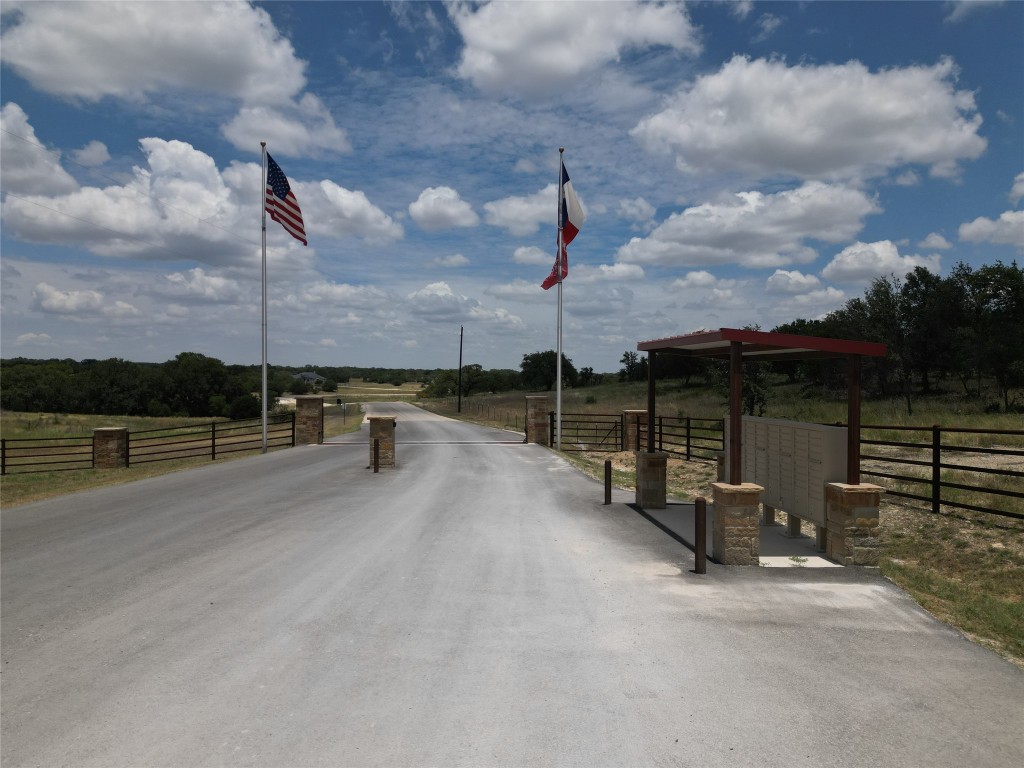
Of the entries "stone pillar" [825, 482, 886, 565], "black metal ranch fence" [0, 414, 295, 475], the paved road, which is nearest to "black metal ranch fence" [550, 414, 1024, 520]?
"stone pillar" [825, 482, 886, 565]

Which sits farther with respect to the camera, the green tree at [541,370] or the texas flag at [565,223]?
the green tree at [541,370]

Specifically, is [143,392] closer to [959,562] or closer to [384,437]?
[384,437]

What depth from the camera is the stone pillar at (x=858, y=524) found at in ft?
27.0

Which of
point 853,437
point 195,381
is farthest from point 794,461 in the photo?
point 195,381

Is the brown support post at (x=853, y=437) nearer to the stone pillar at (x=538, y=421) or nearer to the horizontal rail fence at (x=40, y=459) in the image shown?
the stone pillar at (x=538, y=421)

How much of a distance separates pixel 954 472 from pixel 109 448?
23.9 m

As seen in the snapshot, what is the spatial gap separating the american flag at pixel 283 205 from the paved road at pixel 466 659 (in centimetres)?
1547

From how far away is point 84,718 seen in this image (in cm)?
448

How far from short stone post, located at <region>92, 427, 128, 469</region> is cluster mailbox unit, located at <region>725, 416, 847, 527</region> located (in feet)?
64.8

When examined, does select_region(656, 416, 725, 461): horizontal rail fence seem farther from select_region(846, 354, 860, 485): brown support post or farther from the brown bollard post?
the brown bollard post

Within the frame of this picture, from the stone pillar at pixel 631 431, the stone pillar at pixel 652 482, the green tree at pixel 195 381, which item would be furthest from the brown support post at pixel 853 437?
the green tree at pixel 195 381

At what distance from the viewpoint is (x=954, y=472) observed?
14.4 meters

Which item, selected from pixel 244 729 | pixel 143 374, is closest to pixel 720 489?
pixel 244 729

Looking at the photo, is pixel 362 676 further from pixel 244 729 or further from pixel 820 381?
pixel 820 381
